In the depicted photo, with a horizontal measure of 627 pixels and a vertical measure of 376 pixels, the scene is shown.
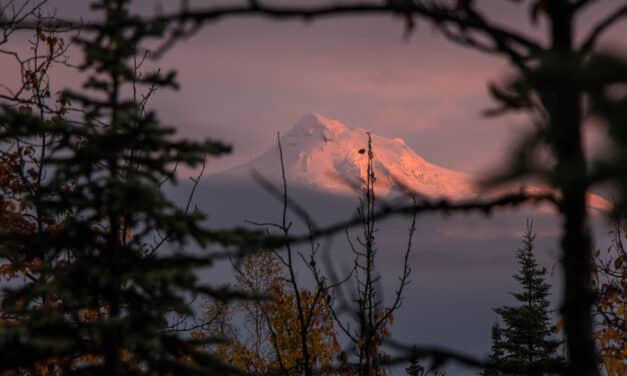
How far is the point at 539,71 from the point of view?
214cm

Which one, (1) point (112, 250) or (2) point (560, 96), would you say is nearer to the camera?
(2) point (560, 96)

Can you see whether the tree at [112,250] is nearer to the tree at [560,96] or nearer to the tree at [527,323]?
the tree at [560,96]

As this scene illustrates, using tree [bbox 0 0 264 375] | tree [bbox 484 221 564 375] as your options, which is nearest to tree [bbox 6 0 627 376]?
tree [bbox 0 0 264 375]

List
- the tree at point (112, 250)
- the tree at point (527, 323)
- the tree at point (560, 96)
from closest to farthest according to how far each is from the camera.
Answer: the tree at point (560, 96) → the tree at point (112, 250) → the tree at point (527, 323)

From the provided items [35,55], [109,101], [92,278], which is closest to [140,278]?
[92,278]

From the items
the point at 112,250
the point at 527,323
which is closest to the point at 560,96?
the point at 112,250

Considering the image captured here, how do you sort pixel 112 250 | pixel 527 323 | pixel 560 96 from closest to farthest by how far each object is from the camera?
1. pixel 560 96
2. pixel 112 250
3. pixel 527 323

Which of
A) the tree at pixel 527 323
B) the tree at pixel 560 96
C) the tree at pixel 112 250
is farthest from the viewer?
the tree at pixel 527 323

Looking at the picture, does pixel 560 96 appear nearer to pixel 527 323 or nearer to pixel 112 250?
pixel 112 250

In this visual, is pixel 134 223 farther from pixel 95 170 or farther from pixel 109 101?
pixel 109 101

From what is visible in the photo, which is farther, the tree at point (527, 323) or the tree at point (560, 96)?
the tree at point (527, 323)

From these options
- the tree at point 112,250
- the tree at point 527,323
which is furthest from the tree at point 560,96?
the tree at point 527,323

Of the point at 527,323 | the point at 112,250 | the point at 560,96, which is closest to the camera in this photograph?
the point at 560,96

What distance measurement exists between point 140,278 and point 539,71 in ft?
10.2
